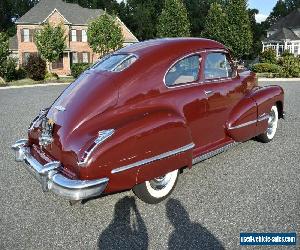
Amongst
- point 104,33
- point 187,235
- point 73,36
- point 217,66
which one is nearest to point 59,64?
point 73,36

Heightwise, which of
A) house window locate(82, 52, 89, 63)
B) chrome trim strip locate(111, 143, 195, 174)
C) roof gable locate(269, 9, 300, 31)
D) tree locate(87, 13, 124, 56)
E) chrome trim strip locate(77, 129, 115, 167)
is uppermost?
roof gable locate(269, 9, 300, 31)

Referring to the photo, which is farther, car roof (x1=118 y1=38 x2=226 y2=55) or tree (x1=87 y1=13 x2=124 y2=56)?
tree (x1=87 y1=13 x2=124 y2=56)

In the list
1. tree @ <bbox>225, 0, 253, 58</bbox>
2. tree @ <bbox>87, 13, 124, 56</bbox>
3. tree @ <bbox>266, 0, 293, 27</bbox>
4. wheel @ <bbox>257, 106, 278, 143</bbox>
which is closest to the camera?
wheel @ <bbox>257, 106, 278, 143</bbox>

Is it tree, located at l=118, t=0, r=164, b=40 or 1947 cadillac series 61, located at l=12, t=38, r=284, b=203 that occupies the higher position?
tree, located at l=118, t=0, r=164, b=40

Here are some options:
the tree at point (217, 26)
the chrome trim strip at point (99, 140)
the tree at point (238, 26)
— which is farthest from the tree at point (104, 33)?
the chrome trim strip at point (99, 140)

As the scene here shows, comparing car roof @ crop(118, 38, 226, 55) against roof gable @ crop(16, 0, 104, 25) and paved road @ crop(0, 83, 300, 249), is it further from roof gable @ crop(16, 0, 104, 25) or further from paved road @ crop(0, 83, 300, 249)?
roof gable @ crop(16, 0, 104, 25)

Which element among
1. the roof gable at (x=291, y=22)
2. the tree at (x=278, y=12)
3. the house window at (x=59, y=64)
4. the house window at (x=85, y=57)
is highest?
the tree at (x=278, y=12)

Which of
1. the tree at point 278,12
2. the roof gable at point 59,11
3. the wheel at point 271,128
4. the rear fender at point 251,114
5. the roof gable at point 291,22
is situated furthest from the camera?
the tree at point 278,12

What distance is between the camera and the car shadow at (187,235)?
3.45 metres

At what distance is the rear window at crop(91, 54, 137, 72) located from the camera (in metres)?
4.46

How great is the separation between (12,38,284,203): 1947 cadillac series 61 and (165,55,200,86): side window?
0.01 metres

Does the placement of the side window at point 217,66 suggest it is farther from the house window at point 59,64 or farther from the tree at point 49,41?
the house window at point 59,64

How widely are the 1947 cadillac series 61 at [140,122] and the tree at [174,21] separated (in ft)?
115

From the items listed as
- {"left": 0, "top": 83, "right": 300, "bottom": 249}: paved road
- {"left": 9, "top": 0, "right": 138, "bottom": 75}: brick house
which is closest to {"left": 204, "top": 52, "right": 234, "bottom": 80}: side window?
{"left": 0, "top": 83, "right": 300, "bottom": 249}: paved road
